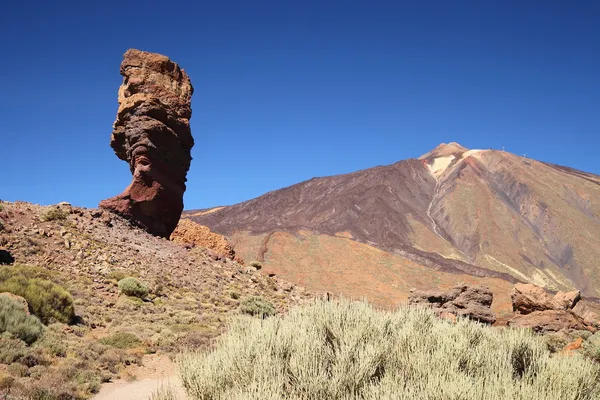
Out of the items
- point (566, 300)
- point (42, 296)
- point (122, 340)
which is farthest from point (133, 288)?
point (566, 300)

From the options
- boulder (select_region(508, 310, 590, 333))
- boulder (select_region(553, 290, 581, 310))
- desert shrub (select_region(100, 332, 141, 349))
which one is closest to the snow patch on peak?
boulder (select_region(553, 290, 581, 310))

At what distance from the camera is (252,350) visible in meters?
4.90

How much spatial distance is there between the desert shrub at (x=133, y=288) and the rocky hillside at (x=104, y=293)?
0.06 meters

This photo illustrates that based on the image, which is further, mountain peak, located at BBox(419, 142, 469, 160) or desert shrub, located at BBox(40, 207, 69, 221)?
mountain peak, located at BBox(419, 142, 469, 160)

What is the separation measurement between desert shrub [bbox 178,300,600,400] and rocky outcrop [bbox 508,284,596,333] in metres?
11.2

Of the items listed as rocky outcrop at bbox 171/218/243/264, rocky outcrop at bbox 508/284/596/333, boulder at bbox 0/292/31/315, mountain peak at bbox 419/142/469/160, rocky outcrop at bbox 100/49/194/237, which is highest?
mountain peak at bbox 419/142/469/160

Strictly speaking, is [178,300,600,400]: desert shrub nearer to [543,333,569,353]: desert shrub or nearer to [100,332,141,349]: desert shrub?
[100,332,141,349]: desert shrub

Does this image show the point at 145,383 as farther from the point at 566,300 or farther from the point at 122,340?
the point at 566,300

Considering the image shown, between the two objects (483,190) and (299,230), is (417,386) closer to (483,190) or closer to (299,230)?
(299,230)

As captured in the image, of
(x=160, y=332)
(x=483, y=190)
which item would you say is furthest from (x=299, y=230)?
(x=483, y=190)

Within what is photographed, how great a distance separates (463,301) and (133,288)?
13.1 meters

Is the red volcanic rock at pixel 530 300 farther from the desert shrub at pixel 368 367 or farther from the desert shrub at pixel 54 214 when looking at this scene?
the desert shrub at pixel 54 214

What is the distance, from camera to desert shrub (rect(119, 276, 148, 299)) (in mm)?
13156

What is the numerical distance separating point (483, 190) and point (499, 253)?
22852 millimetres
